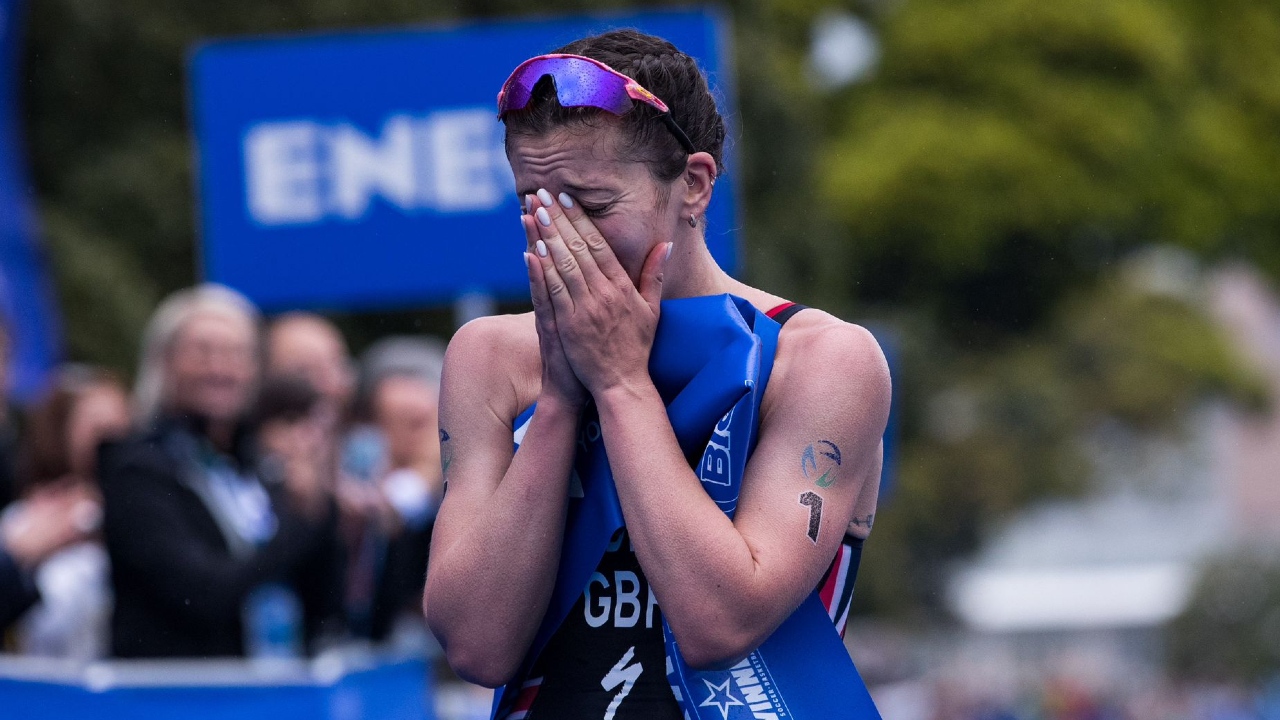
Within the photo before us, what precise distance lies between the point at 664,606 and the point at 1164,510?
5490 centimetres

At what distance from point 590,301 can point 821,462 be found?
1.18 feet

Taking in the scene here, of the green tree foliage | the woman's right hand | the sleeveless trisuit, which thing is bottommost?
the green tree foliage

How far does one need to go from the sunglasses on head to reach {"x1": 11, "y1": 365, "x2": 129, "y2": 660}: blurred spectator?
320 cm

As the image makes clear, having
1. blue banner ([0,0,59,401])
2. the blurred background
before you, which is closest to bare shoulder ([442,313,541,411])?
the blurred background

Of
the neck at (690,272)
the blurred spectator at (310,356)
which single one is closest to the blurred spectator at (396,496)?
the blurred spectator at (310,356)

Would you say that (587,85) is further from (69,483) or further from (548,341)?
(69,483)

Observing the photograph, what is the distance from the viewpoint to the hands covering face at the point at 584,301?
216 centimetres

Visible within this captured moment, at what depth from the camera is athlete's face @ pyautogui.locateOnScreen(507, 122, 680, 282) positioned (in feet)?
7.23

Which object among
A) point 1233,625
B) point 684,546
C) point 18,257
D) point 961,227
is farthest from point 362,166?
point 1233,625

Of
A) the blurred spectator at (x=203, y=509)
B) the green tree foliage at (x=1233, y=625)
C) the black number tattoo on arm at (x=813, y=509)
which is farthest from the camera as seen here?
the green tree foliage at (x=1233, y=625)

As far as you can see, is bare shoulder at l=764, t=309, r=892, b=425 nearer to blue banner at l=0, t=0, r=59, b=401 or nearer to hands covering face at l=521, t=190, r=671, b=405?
hands covering face at l=521, t=190, r=671, b=405

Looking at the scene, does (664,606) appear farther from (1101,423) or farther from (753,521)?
(1101,423)

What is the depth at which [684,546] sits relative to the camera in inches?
82.4

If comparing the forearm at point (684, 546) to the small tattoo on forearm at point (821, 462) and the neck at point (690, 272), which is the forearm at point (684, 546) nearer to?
the small tattoo on forearm at point (821, 462)
